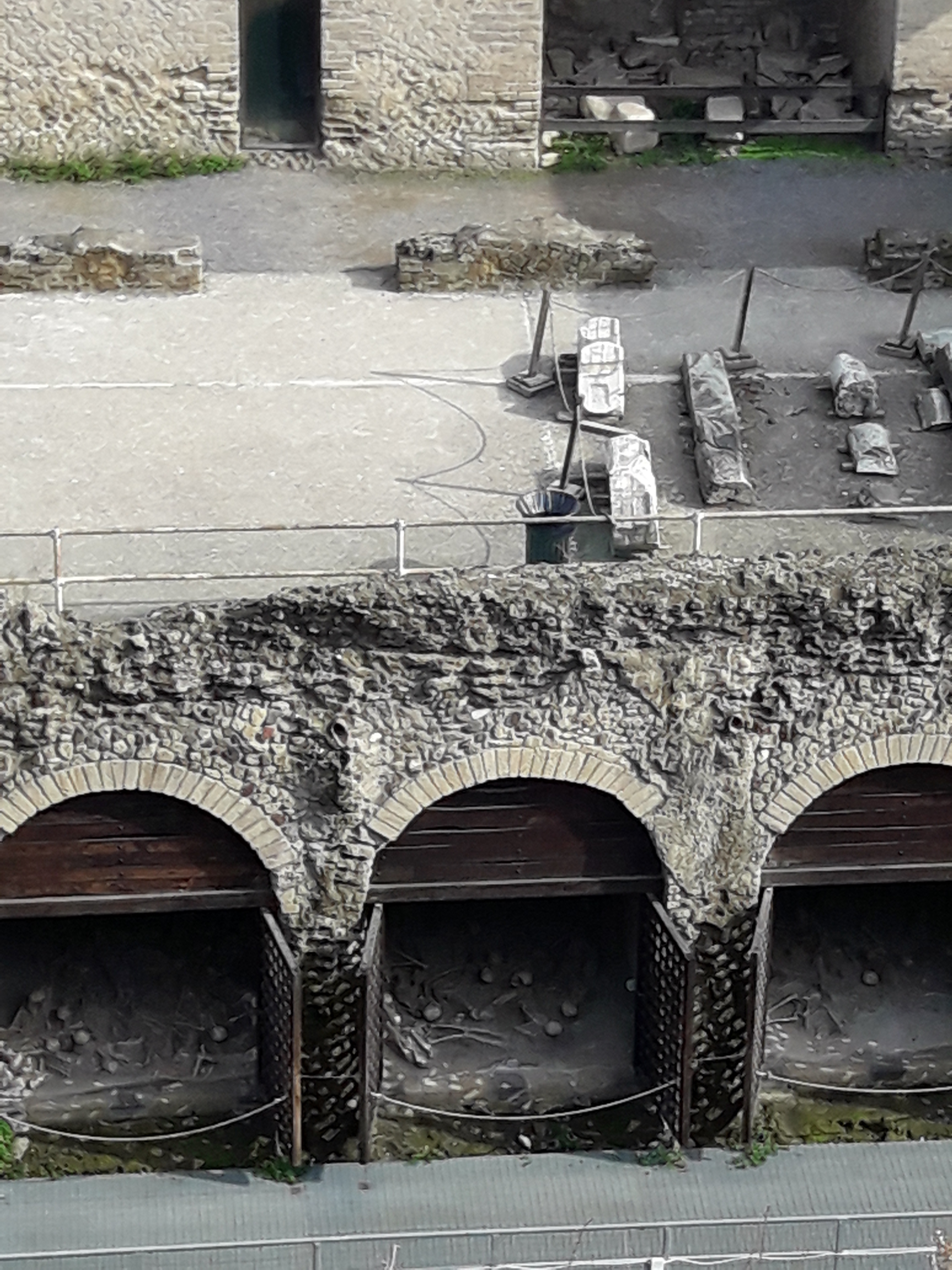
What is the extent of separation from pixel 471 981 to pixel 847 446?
16.9 ft

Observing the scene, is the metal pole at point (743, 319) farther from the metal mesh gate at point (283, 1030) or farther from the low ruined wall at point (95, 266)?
the metal mesh gate at point (283, 1030)

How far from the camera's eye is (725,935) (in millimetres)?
20234

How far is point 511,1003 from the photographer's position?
848 inches

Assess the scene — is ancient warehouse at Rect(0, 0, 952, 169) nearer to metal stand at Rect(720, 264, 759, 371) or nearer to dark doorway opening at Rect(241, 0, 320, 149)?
dark doorway opening at Rect(241, 0, 320, 149)

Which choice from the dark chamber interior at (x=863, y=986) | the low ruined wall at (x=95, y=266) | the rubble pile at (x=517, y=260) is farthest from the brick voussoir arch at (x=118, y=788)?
the rubble pile at (x=517, y=260)

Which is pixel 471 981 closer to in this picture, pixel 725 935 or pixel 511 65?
pixel 725 935

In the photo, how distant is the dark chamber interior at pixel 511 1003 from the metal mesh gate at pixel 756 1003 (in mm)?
1025

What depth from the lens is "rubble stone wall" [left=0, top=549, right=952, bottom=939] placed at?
19.1 m

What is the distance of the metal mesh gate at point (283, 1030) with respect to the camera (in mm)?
19797

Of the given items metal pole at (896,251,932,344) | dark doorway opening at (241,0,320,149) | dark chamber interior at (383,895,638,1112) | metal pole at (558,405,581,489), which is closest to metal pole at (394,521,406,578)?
metal pole at (558,405,581,489)

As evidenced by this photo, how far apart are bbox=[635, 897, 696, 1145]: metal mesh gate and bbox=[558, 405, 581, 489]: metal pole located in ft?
11.0

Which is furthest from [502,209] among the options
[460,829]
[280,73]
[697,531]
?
[460,829]

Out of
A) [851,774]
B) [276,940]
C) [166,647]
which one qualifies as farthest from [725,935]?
[166,647]

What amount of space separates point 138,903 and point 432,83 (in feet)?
32.8
